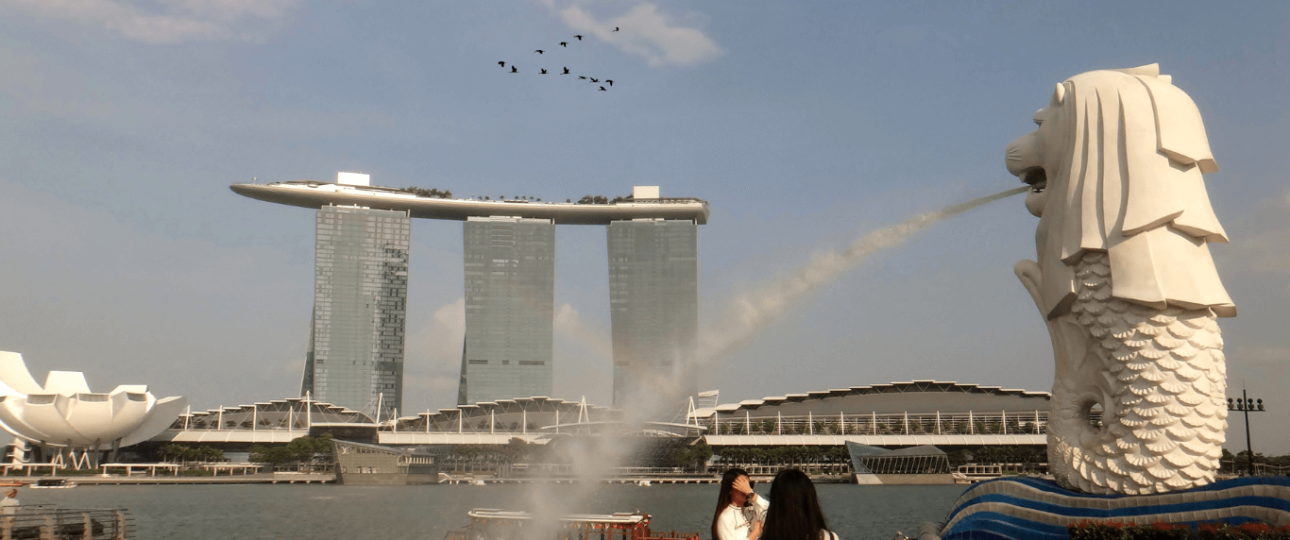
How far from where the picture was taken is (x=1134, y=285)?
2098 centimetres

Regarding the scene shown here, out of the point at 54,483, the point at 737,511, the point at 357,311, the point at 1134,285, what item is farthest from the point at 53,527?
the point at 357,311

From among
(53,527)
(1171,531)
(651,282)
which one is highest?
(651,282)

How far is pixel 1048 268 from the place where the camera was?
2317 centimetres

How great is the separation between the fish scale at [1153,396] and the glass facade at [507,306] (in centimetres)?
14763

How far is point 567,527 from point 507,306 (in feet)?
477

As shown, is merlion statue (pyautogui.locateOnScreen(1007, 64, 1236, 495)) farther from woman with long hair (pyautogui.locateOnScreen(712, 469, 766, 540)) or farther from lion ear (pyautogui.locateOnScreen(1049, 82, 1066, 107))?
woman with long hair (pyautogui.locateOnScreen(712, 469, 766, 540))

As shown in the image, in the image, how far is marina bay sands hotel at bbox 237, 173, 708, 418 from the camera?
16662 cm

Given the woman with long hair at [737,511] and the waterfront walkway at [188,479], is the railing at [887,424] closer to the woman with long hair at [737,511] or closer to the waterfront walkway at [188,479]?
the waterfront walkway at [188,479]

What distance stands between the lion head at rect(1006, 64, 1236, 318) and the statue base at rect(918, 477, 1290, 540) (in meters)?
3.76

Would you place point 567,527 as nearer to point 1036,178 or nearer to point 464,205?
point 1036,178

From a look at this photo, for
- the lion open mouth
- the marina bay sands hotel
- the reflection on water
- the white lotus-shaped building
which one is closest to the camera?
the lion open mouth

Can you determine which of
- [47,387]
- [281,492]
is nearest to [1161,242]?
[281,492]

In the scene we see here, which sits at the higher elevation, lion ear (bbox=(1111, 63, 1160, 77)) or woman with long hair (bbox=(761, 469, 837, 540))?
lion ear (bbox=(1111, 63, 1160, 77))

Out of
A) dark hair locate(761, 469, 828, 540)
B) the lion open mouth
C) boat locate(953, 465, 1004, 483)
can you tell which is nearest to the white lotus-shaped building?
boat locate(953, 465, 1004, 483)
